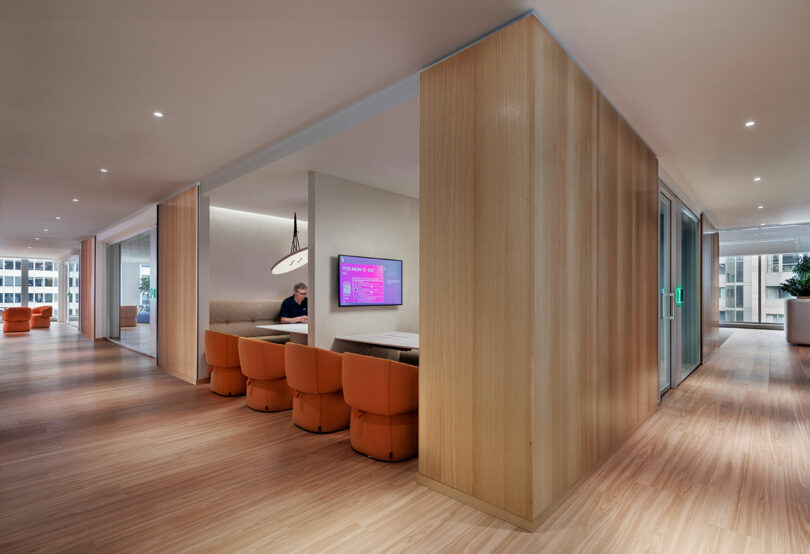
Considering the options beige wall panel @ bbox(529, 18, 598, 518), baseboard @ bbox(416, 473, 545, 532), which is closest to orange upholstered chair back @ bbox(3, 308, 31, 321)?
baseboard @ bbox(416, 473, 545, 532)

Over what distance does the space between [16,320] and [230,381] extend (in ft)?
44.2

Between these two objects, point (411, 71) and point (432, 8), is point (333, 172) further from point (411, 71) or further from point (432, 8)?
point (432, 8)

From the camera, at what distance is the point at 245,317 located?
7336 mm

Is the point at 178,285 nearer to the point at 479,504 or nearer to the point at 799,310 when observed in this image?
the point at 479,504

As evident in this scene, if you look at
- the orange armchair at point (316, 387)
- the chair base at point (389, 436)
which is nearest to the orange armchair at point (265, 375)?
the orange armchair at point (316, 387)

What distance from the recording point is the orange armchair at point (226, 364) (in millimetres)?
5090

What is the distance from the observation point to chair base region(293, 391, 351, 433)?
147 inches

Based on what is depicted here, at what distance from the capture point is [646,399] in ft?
13.6

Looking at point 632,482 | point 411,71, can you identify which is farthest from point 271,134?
point 632,482

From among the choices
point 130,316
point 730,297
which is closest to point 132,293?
point 130,316

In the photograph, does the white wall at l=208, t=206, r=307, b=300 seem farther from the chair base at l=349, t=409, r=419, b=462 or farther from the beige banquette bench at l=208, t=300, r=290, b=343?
the chair base at l=349, t=409, r=419, b=462

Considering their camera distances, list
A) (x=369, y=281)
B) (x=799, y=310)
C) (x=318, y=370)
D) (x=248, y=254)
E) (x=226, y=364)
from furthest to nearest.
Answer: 1. (x=799, y=310)
2. (x=248, y=254)
3. (x=369, y=281)
4. (x=226, y=364)
5. (x=318, y=370)

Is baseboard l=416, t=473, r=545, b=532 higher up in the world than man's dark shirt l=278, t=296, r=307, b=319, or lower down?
lower down

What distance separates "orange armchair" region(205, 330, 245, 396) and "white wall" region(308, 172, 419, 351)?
100cm
